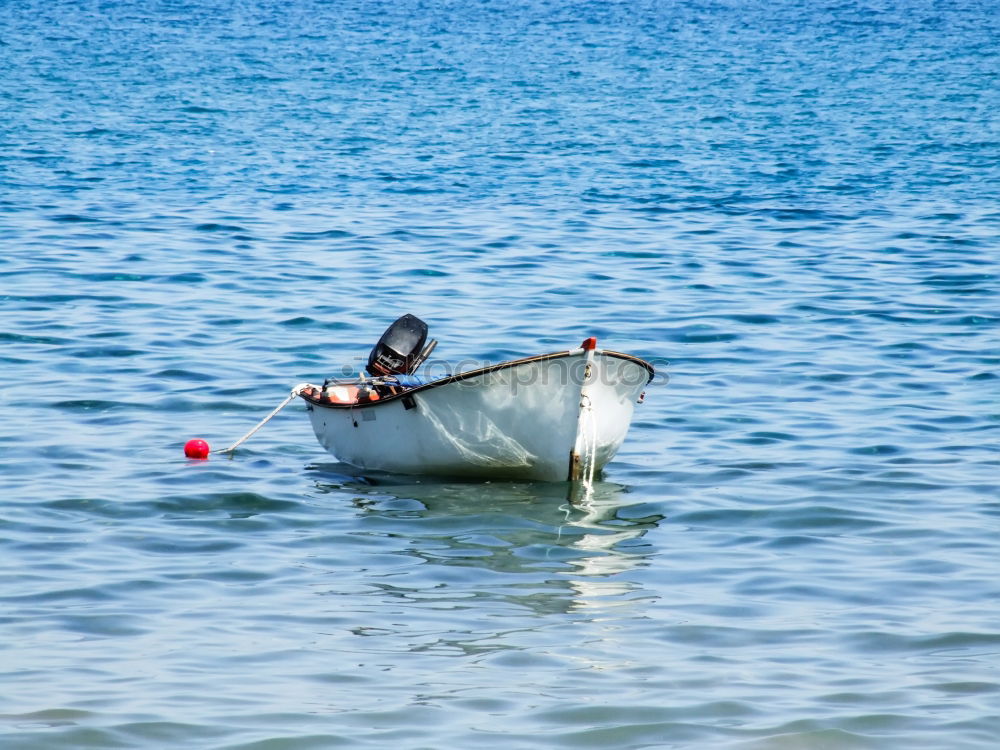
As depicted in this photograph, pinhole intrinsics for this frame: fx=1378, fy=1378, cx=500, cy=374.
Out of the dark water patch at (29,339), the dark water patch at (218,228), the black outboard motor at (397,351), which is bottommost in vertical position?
the dark water patch at (29,339)

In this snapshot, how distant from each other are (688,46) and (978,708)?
52.8 meters

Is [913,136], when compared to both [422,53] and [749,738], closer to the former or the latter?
[422,53]

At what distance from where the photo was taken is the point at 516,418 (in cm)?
1195

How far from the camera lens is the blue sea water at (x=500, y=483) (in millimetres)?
8125

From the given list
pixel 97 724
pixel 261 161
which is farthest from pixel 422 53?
pixel 97 724

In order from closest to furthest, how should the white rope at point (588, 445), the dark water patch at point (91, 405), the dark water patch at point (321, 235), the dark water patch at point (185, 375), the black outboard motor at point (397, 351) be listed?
the white rope at point (588, 445)
the black outboard motor at point (397, 351)
the dark water patch at point (91, 405)
the dark water patch at point (185, 375)
the dark water patch at point (321, 235)

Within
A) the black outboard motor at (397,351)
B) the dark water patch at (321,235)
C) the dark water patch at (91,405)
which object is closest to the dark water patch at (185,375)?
the dark water patch at (91,405)

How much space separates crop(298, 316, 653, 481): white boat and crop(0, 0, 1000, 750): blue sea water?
0.86 ft

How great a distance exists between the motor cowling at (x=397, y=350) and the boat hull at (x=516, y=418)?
2.94 ft

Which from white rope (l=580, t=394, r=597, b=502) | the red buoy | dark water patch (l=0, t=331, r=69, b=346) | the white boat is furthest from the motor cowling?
dark water patch (l=0, t=331, r=69, b=346)

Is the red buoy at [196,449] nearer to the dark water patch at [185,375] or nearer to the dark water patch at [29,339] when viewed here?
the dark water patch at [185,375]

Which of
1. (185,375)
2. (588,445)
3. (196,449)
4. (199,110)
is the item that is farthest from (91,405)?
(199,110)

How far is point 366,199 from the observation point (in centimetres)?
2880

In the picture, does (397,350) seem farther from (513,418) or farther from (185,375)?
(185,375)
